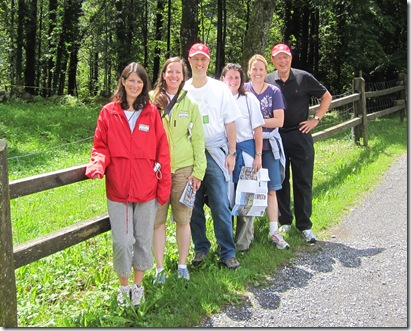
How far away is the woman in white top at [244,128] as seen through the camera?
5.14 m

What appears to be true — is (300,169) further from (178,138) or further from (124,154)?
(124,154)

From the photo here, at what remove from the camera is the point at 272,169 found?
5.63 meters

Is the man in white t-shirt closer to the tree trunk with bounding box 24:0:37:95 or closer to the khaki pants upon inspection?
→ the khaki pants

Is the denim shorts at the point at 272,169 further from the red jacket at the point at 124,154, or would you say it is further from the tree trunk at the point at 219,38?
the tree trunk at the point at 219,38

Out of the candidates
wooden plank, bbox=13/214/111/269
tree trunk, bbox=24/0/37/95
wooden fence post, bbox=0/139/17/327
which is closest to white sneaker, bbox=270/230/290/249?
wooden plank, bbox=13/214/111/269

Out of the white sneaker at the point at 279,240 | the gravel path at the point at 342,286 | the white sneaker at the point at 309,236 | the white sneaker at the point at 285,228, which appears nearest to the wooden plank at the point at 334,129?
the gravel path at the point at 342,286

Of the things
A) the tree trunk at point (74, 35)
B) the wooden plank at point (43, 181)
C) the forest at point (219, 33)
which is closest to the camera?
the wooden plank at point (43, 181)

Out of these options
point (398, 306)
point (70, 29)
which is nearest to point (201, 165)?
point (398, 306)

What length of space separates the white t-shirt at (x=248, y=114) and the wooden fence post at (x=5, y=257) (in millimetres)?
2425

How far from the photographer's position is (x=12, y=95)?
20266 mm

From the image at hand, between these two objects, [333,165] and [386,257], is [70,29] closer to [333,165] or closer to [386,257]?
[333,165]

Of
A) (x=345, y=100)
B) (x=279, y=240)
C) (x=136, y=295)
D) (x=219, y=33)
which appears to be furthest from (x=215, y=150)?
(x=219, y=33)

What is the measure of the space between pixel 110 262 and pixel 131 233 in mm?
1316

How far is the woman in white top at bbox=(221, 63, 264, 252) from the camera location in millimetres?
5141
